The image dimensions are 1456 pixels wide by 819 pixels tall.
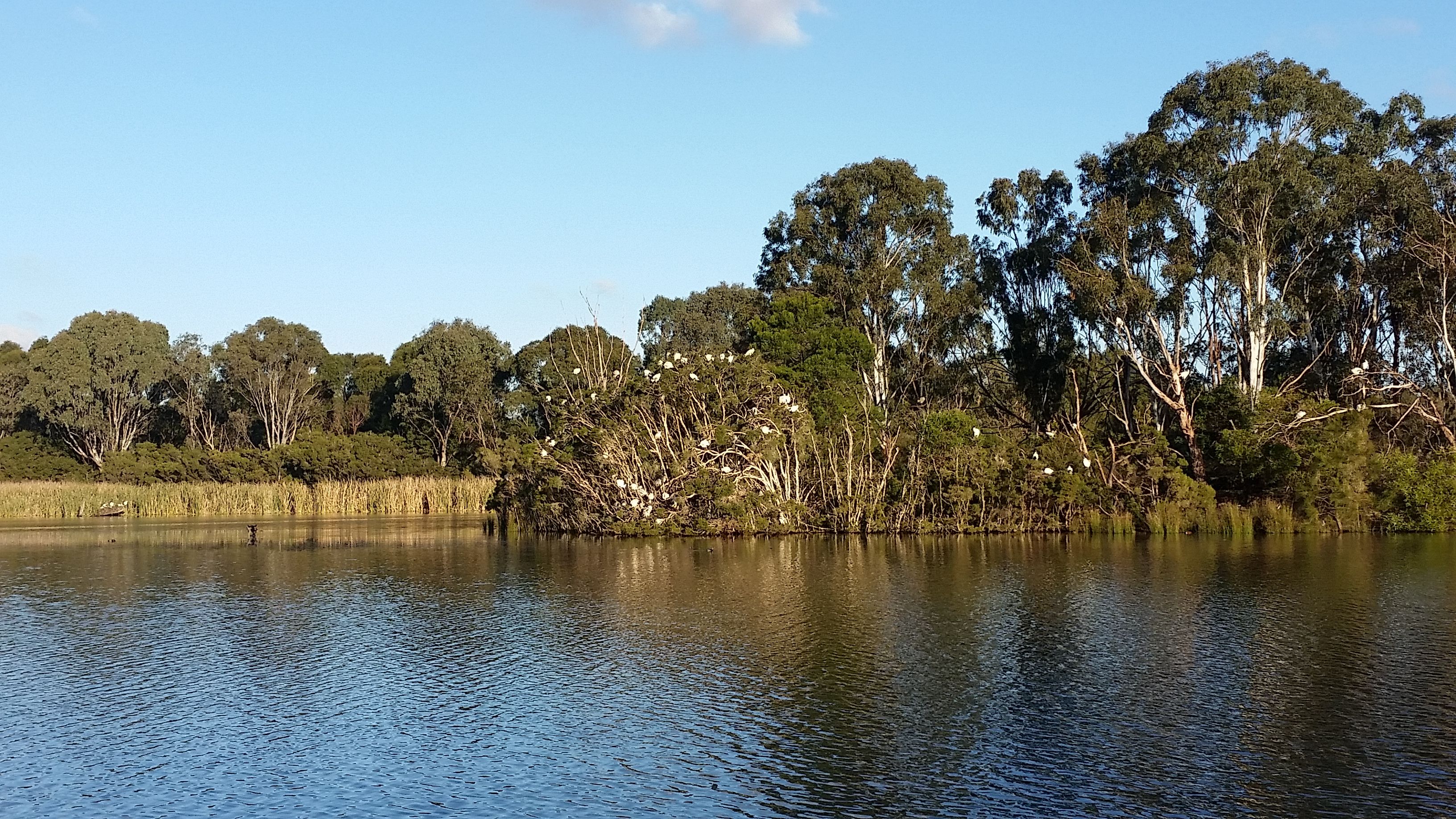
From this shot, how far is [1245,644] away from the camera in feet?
66.0

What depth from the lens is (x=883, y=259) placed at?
59188 millimetres

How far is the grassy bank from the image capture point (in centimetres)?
6000

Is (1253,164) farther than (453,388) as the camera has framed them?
No

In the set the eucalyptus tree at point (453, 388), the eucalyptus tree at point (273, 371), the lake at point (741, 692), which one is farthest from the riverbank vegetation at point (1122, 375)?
the eucalyptus tree at point (273, 371)

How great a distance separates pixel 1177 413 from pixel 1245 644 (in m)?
28.9

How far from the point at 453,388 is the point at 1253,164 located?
49.3 meters

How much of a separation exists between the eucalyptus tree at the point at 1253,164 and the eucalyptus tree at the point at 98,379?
7031cm

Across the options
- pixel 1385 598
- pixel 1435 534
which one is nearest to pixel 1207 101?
pixel 1435 534

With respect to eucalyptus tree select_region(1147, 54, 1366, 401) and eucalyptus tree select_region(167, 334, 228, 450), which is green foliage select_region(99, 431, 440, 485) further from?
eucalyptus tree select_region(1147, 54, 1366, 401)

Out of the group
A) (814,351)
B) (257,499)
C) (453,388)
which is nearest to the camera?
(814,351)

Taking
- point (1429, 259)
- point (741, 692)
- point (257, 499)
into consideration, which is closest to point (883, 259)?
point (1429, 259)

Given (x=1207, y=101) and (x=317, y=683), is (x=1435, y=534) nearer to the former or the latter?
(x=1207, y=101)

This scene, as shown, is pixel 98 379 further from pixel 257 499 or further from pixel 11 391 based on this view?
pixel 257 499

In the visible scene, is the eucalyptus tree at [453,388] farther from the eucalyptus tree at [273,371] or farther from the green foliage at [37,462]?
the green foliage at [37,462]
